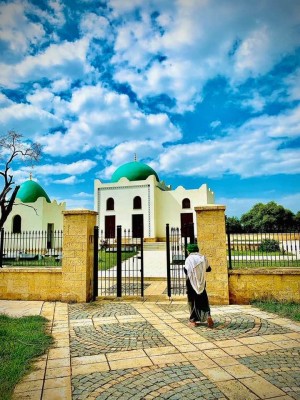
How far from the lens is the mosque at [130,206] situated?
28.2 m

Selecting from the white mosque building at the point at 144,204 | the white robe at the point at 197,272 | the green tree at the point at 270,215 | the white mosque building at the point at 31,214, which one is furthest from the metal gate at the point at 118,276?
the green tree at the point at 270,215

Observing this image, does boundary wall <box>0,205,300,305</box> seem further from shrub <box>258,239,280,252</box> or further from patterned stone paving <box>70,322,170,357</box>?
patterned stone paving <box>70,322,170,357</box>

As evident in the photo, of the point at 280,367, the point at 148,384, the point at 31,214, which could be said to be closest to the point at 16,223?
the point at 31,214

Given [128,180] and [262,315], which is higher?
[128,180]

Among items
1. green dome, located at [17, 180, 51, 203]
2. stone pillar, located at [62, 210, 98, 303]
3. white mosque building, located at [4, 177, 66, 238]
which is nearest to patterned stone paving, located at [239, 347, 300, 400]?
stone pillar, located at [62, 210, 98, 303]

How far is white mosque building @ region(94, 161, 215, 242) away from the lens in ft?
95.1

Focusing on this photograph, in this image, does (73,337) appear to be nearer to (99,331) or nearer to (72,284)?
(99,331)

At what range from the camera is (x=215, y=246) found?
696 cm

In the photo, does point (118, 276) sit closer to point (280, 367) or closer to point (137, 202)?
point (280, 367)

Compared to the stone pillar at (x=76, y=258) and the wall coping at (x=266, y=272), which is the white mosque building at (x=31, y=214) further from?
the wall coping at (x=266, y=272)

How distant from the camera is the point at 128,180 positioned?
30.3 m

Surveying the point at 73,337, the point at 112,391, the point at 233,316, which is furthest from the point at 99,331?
the point at 233,316

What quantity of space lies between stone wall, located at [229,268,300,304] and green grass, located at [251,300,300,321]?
11cm

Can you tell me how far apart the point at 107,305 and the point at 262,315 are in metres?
3.46
